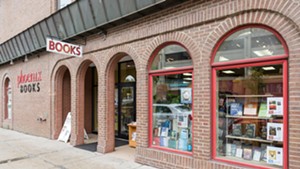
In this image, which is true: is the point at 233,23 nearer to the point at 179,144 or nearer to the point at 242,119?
the point at 242,119

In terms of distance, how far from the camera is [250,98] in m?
4.72

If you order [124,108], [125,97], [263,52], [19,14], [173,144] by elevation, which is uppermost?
[19,14]

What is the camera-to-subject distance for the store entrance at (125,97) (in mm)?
9188

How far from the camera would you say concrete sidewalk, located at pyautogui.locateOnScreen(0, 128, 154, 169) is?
6031 mm

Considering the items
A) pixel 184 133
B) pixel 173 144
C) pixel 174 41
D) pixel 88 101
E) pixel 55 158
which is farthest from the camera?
pixel 88 101

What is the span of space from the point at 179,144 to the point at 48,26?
7114 mm

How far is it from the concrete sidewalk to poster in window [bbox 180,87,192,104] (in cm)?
192

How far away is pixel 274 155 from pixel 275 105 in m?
0.91

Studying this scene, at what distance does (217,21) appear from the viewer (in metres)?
4.73

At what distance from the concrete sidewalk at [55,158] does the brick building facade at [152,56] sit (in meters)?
0.48

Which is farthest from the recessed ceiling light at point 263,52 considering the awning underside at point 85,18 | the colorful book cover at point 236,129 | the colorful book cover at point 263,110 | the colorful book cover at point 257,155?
the awning underside at point 85,18

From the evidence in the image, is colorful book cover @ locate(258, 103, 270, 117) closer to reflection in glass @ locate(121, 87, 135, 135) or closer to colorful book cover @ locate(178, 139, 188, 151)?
colorful book cover @ locate(178, 139, 188, 151)

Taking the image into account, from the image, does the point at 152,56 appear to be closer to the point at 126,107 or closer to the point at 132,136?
the point at 132,136

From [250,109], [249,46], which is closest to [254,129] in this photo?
[250,109]
